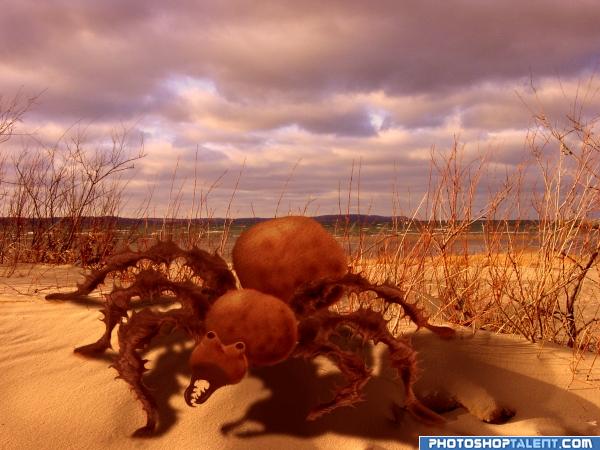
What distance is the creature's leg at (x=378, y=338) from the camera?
2.19 metres

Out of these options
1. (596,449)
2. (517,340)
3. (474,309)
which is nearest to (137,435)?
(596,449)

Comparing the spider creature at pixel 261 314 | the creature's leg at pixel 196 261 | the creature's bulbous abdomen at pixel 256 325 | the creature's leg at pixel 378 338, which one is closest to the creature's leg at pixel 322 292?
the spider creature at pixel 261 314

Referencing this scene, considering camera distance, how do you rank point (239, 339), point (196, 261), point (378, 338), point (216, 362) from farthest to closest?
point (196, 261), point (378, 338), point (239, 339), point (216, 362)

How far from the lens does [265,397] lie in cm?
246

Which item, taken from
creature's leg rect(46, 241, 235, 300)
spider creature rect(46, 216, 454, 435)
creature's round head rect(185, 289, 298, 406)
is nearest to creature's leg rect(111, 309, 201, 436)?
spider creature rect(46, 216, 454, 435)

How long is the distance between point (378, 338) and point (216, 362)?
74 cm

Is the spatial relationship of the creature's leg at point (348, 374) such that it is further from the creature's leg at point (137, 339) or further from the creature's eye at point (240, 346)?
the creature's leg at point (137, 339)

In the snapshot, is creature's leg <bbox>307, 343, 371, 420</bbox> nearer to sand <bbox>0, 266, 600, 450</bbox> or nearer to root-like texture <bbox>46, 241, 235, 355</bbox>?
sand <bbox>0, 266, 600, 450</bbox>

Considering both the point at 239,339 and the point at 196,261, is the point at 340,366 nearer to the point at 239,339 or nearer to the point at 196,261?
the point at 239,339

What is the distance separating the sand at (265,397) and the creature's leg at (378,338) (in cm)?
12

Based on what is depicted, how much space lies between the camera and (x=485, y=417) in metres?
2.59

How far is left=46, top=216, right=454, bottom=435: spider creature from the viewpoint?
1987 mm

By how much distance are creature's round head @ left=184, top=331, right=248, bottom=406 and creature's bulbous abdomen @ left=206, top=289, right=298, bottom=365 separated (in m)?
0.08

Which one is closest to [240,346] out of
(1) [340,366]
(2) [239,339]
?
(2) [239,339]
